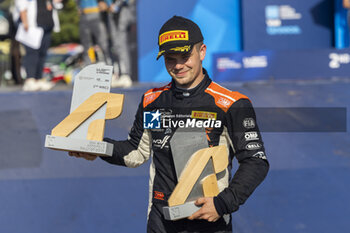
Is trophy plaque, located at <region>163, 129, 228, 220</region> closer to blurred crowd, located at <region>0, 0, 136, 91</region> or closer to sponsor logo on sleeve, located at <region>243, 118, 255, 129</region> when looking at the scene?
sponsor logo on sleeve, located at <region>243, 118, 255, 129</region>

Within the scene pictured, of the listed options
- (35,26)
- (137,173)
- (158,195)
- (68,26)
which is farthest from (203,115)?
(68,26)

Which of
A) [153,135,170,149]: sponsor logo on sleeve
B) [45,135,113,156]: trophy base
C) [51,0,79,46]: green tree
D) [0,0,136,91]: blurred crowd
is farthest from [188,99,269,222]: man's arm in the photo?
[51,0,79,46]: green tree

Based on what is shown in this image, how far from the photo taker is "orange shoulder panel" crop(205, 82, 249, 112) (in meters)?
2.21

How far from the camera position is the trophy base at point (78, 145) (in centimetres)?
223

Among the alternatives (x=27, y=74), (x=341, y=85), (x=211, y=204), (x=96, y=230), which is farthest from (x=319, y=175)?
(x=27, y=74)

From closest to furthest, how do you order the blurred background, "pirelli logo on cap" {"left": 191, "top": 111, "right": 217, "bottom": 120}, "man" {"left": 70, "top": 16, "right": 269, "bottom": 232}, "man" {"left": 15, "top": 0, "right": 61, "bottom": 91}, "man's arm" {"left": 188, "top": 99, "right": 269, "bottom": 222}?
"man's arm" {"left": 188, "top": 99, "right": 269, "bottom": 222} < "man" {"left": 70, "top": 16, "right": 269, "bottom": 232} < "pirelli logo on cap" {"left": 191, "top": 111, "right": 217, "bottom": 120} < the blurred background < "man" {"left": 15, "top": 0, "right": 61, "bottom": 91}

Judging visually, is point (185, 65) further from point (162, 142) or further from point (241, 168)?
point (241, 168)

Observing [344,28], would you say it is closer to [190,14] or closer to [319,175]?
[190,14]

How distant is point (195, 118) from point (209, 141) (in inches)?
4.6

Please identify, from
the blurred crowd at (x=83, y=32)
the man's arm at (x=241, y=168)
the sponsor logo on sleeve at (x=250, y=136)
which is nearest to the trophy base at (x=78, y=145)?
the man's arm at (x=241, y=168)

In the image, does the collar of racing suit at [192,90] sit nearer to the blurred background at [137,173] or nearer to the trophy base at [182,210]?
the trophy base at [182,210]

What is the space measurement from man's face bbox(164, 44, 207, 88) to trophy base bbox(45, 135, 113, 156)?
433 millimetres

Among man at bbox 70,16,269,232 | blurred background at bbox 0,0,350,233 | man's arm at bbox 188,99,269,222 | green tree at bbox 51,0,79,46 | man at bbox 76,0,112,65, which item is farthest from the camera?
green tree at bbox 51,0,79,46

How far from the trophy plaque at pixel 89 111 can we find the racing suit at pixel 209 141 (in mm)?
163
